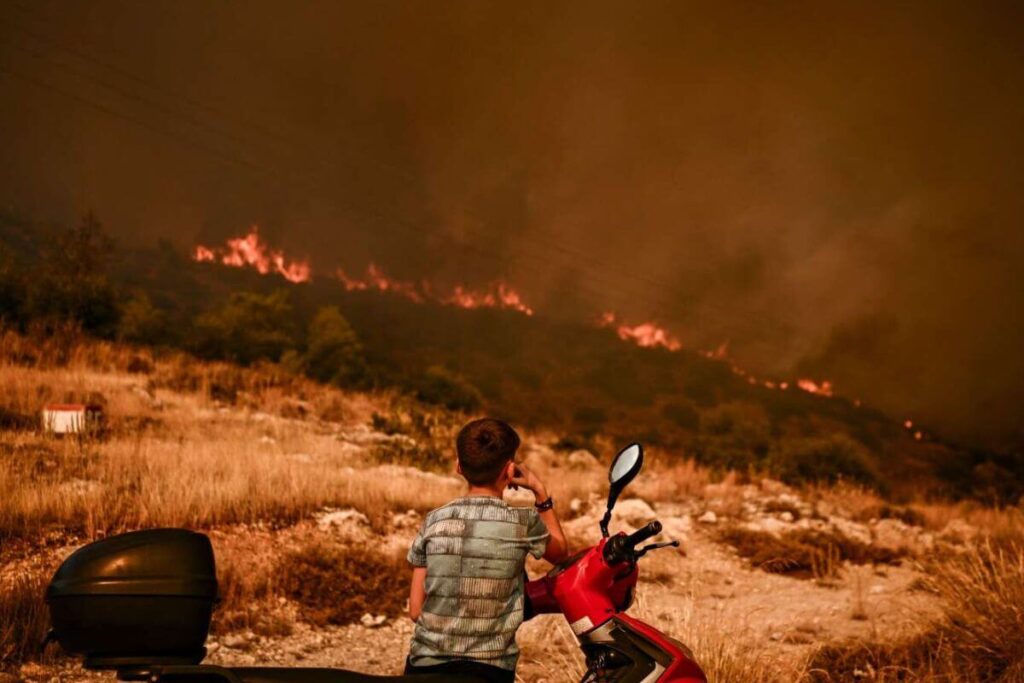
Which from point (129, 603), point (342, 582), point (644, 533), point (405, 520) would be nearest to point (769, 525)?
point (405, 520)

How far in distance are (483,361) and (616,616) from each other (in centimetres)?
9103

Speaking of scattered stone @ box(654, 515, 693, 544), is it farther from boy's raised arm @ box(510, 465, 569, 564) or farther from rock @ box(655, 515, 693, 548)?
boy's raised arm @ box(510, 465, 569, 564)

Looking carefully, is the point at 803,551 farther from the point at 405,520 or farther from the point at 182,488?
the point at 182,488

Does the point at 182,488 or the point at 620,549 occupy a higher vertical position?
the point at 620,549

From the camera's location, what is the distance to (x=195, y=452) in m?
9.40

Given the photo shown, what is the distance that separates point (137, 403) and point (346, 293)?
126 meters

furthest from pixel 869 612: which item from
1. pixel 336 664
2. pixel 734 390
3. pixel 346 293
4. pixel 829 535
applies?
pixel 346 293

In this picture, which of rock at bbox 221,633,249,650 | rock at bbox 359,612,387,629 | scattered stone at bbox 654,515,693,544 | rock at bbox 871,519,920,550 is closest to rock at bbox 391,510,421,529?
rock at bbox 359,612,387,629

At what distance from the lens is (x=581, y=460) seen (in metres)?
17.0

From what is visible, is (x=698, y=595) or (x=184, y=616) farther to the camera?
(x=698, y=595)

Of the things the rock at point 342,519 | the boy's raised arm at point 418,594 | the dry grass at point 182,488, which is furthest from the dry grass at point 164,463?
the boy's raised arm at point 418,594

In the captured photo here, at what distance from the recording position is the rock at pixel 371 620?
5867mm

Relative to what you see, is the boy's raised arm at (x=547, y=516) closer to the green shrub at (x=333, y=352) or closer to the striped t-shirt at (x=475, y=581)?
the striped t-shirt at (x=475, y=581)

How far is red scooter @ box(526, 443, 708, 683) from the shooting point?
1.83 m
